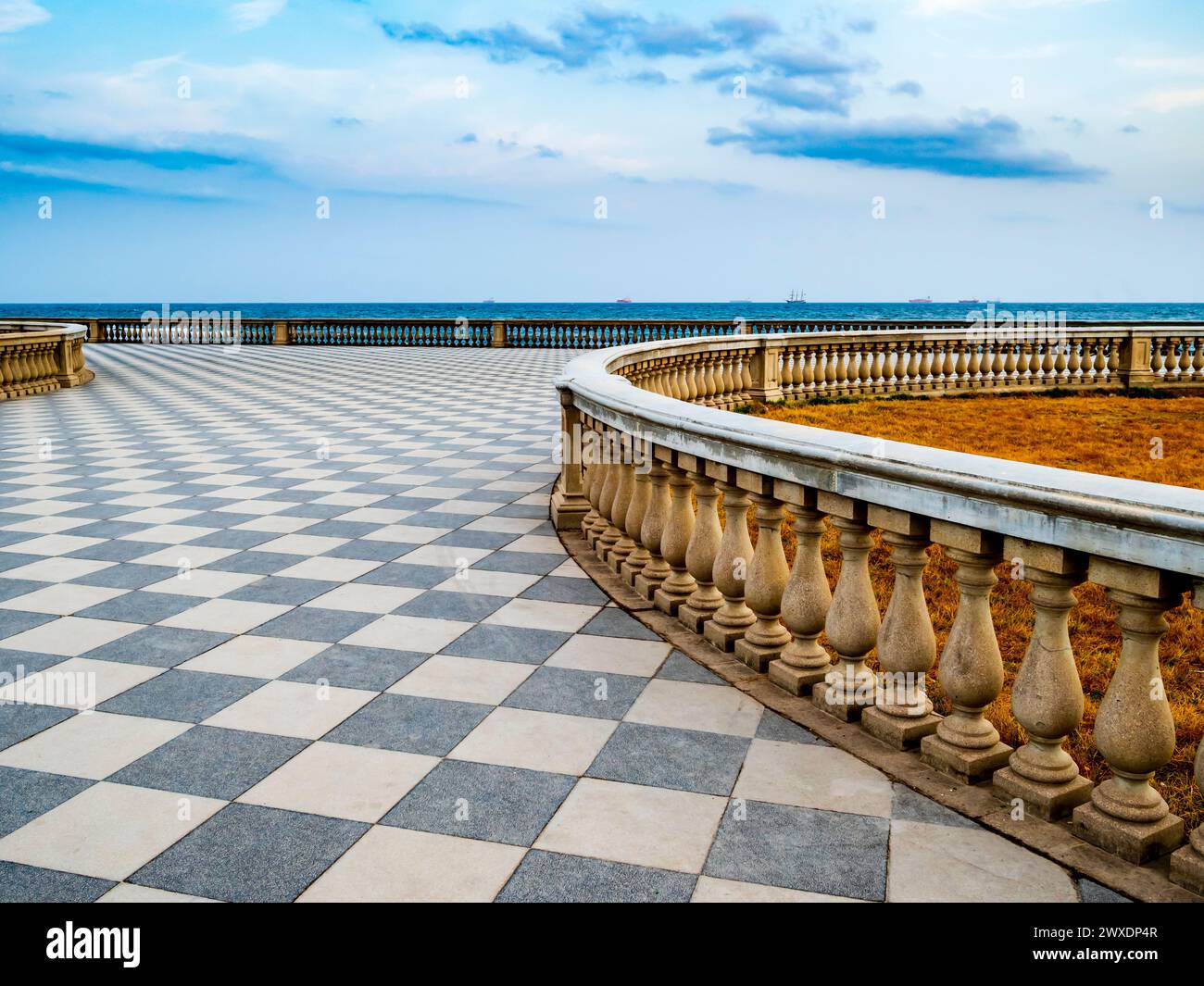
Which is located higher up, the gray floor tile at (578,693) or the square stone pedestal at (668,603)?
the square stone pedestal at (668,603)

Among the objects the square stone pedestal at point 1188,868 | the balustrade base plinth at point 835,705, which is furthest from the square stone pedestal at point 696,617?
the square stone pedestal at point 1188,868

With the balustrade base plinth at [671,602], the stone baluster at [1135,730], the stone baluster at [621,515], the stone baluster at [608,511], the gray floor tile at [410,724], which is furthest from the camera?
the stone baluster at [608,511]

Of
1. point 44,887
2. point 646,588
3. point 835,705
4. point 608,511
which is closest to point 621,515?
point 608,511

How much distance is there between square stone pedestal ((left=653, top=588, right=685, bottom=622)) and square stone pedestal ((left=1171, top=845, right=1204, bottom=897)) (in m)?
2.60

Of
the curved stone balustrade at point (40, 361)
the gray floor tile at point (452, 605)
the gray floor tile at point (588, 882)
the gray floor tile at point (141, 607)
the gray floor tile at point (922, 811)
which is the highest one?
the curved stone balustrade at point (40, 361)

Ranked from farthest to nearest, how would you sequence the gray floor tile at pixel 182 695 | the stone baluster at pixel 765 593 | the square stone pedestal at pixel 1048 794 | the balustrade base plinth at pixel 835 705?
the stone baluster at pixel 765 593, the gray floor tile at pixel 182 695, the balustrade base plinth at pixel 835 705, the square stone pedestal at pixel 1048 794

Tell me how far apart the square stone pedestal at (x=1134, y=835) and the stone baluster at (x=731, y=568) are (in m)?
1.82

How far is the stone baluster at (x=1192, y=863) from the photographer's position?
242 centimetres

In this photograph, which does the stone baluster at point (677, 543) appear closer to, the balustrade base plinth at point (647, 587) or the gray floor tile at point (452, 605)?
the balustrade base plinth at point (647, 587)

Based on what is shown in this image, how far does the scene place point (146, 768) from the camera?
10.8 ft

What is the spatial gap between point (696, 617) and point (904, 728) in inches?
58.0

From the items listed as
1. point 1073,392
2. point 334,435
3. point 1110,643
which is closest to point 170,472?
point 334,435

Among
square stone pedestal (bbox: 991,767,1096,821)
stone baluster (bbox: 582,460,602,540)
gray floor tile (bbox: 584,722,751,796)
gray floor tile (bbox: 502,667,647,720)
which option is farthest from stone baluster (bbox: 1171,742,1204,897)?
stone baluster (bbox: 582,460,602,540)
